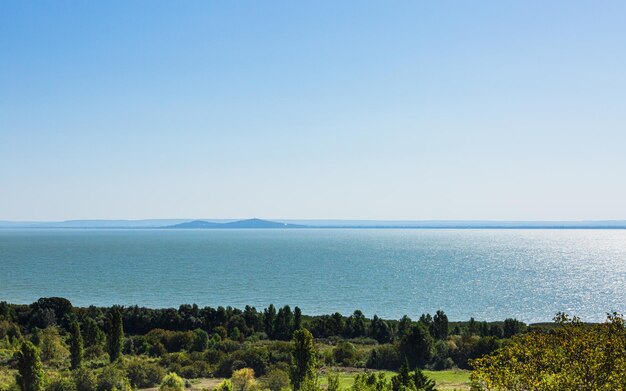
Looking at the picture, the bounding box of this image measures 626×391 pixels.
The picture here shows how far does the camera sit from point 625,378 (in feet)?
57.0

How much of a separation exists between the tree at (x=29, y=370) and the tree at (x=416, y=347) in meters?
33.3

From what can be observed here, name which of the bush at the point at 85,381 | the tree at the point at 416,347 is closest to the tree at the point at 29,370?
the bush at the point at 85,381

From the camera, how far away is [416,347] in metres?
54.3

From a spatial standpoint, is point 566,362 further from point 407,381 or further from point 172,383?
point 172,383

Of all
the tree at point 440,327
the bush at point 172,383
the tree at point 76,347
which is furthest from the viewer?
the tree at point 440,327

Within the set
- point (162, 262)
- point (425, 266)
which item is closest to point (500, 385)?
point (425, 266)

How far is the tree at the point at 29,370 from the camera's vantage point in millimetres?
32969

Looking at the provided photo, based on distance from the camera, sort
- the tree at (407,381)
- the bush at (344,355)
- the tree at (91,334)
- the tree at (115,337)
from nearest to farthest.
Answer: the tree at (407,381) < the tree at (115,337) < the bush at (344,355) < the tree at (91,334)

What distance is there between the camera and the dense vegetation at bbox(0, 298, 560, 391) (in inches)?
1398

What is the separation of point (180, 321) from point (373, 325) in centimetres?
2792

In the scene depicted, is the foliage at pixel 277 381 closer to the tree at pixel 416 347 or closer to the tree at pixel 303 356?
the tree at pixel 303 356

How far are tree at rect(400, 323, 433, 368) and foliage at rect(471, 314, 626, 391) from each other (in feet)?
114

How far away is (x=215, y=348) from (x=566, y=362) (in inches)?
1778

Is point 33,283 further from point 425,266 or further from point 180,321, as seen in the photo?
point 425,266
